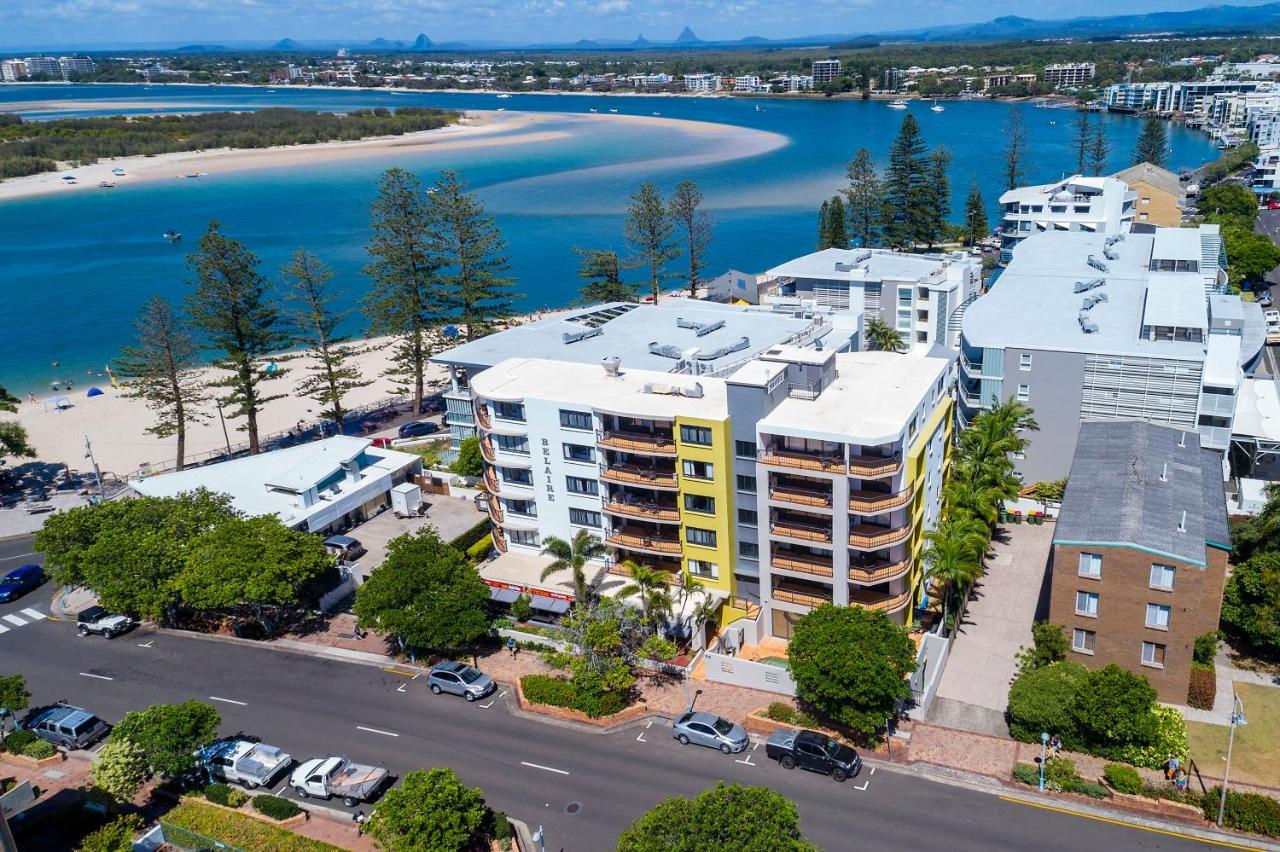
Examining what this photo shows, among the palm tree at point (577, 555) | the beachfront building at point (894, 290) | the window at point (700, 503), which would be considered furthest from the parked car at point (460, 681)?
the beachfront building at point (894, 290)

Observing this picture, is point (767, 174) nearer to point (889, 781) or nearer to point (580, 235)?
point (580, 235)

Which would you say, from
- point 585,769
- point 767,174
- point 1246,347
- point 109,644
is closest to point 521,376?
point 585,769

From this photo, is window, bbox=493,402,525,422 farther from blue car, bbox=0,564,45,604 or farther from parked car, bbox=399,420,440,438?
blue car, bbox=0,564,45,604

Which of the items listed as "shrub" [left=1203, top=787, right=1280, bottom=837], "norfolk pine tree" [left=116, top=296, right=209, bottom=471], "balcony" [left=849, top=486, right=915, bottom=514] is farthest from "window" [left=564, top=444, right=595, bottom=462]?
"norfolk pine tree" [left=116, top=296, right=209, bottom=471]

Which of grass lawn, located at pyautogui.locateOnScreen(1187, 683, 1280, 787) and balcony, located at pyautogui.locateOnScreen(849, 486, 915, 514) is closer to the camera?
grass lawn, located at pyautogui.locateOnScreen(1187, 683, 1280, 787)

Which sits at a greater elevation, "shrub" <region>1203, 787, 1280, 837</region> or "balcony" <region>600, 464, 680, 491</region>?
"balcony" <region>600, 464, 680, 491</region>
